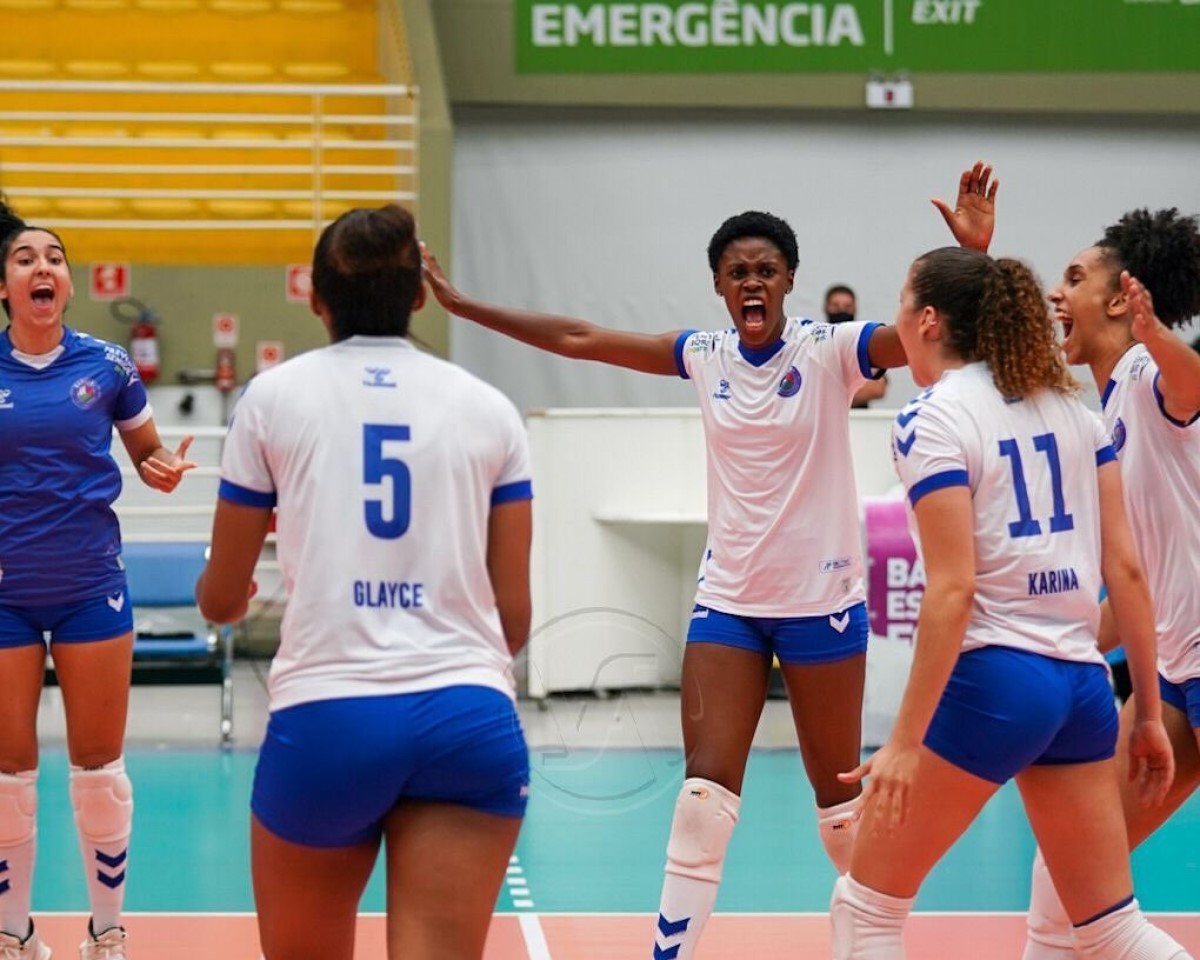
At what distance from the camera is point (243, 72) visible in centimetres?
1380

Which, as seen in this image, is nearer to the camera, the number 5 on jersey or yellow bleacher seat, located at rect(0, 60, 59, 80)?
the number 5 on jersey

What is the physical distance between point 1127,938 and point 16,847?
3226mm

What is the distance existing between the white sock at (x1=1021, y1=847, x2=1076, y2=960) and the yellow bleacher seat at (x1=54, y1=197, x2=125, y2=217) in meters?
10.3

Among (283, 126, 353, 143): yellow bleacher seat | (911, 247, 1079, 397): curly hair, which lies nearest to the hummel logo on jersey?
(911, 247, 1079, 397): curly hair

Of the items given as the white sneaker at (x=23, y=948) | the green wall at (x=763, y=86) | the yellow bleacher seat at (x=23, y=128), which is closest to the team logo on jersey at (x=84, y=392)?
the white sneaker at (x=23, y=948)

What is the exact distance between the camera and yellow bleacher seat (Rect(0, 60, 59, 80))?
45.1 feet

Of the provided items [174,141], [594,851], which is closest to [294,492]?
[594,851]

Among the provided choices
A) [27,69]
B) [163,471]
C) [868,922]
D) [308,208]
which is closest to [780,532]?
[868,922]

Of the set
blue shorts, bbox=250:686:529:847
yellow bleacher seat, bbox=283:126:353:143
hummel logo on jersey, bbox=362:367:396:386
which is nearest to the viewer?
blue shorts, bbox=250:686:529:847

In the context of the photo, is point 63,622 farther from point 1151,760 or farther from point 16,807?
point 1151,760

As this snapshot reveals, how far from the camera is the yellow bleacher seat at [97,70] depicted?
13.8 meters

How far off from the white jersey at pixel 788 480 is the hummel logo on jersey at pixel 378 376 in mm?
2083

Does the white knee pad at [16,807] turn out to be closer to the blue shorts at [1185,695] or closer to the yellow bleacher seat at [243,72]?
the blue shorts at [1185,695]

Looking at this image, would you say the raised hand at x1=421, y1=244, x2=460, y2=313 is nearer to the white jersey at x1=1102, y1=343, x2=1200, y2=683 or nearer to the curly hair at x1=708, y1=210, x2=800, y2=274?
the curly hair at x1=708, y1=210, x2=800, y2=274
